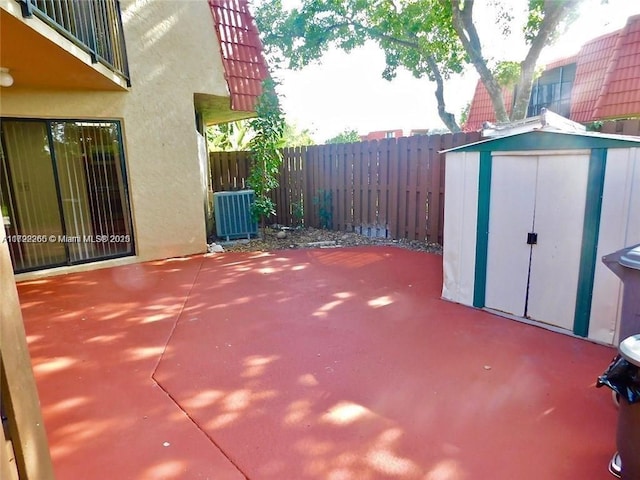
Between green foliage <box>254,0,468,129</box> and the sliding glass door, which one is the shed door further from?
green foliage <box>254,0,468,129</box>

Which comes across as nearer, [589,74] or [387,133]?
[589,74]

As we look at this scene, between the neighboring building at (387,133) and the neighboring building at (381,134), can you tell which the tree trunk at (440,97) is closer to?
the neighboring building at (387,133)

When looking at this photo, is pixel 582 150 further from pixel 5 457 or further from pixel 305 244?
pixel 305 244

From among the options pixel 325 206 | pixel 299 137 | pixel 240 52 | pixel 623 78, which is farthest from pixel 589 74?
pixel 299 137

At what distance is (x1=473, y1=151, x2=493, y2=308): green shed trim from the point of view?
12.9 feet

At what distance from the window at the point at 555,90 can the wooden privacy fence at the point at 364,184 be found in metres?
7.64

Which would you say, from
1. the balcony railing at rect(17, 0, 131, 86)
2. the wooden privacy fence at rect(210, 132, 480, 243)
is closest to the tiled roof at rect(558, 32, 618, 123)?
the wooden privacy fence at rect(210, 132, 480, 243)

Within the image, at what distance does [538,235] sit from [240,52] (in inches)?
251

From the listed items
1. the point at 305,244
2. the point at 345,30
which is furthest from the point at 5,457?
the point at 345,30

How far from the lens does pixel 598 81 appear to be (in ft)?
34.6

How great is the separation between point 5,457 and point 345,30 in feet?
40.7

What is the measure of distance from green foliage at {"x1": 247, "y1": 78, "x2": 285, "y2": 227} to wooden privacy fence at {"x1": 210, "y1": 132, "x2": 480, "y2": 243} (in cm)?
121

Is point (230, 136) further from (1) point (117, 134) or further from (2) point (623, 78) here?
(2) point (623, 78)

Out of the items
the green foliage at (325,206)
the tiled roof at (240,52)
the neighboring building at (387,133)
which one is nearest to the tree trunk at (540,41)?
the green foliage at (325,206)
